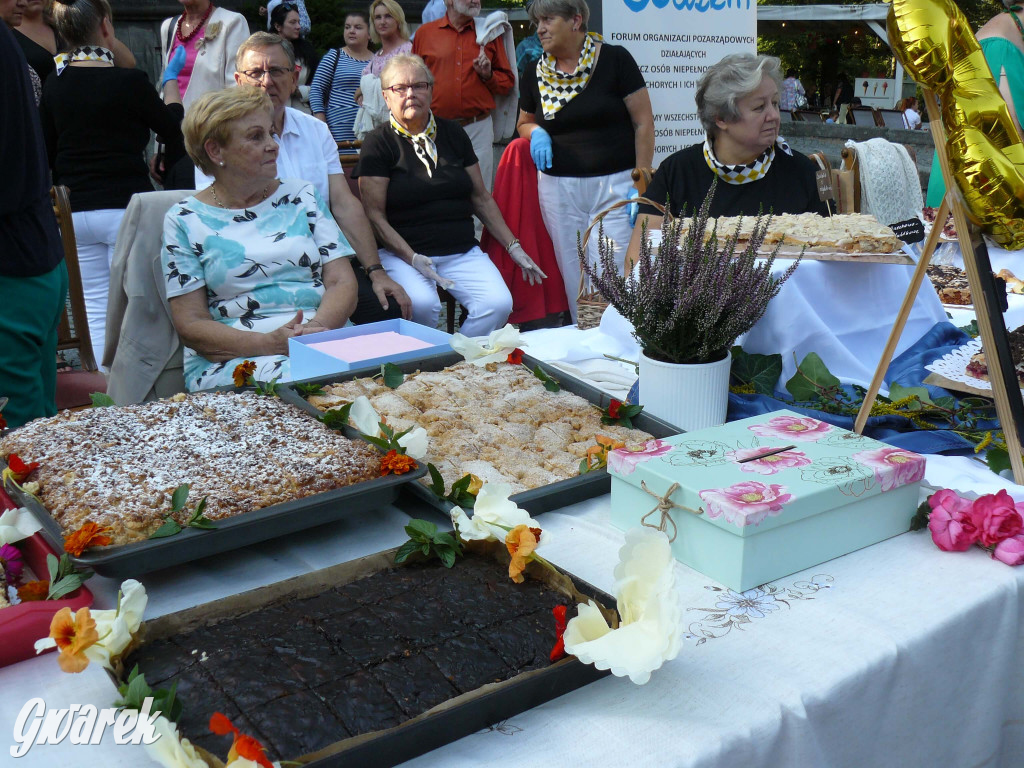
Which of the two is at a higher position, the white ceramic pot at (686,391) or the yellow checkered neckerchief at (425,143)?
the yellow checkered neckerchief at (425,143)

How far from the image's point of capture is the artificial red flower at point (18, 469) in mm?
1264

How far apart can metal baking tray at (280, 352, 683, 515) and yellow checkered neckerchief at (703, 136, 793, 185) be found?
1452mm

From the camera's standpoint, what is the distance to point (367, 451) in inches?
53.6

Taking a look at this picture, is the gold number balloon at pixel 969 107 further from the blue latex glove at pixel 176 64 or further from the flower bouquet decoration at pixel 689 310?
the blue latex glove at pixel 176 64

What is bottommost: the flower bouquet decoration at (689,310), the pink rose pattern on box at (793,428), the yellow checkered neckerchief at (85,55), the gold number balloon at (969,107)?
the pink rose pattern on box at (793,428)

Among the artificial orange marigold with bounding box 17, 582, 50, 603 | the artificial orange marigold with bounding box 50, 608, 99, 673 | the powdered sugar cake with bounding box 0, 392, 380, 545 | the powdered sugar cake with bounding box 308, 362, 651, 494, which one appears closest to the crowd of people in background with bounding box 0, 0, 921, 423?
the powdered sugar cake with bounding box 308, 362, 651, 494

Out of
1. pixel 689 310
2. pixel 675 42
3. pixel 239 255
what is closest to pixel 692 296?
pixel 689 310

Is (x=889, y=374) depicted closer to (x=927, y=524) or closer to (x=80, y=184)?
(x=927, y=524)

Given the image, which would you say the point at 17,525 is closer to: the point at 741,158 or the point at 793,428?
the point at 793,428

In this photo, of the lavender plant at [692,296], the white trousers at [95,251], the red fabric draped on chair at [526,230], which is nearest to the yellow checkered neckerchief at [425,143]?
the red fabric draped on chair at [526,230]

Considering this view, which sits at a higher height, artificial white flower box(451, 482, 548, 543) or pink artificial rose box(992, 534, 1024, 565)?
artificial white flower box(451, 482, 548, 543)

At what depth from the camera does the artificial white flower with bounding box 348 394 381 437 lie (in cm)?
143

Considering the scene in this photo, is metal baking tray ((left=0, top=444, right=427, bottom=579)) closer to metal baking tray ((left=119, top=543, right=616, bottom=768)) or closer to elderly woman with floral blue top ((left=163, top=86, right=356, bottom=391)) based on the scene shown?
metal baking tray ((left=119, top=543, right=616, bottom=768))

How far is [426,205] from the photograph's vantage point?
12.9ft
